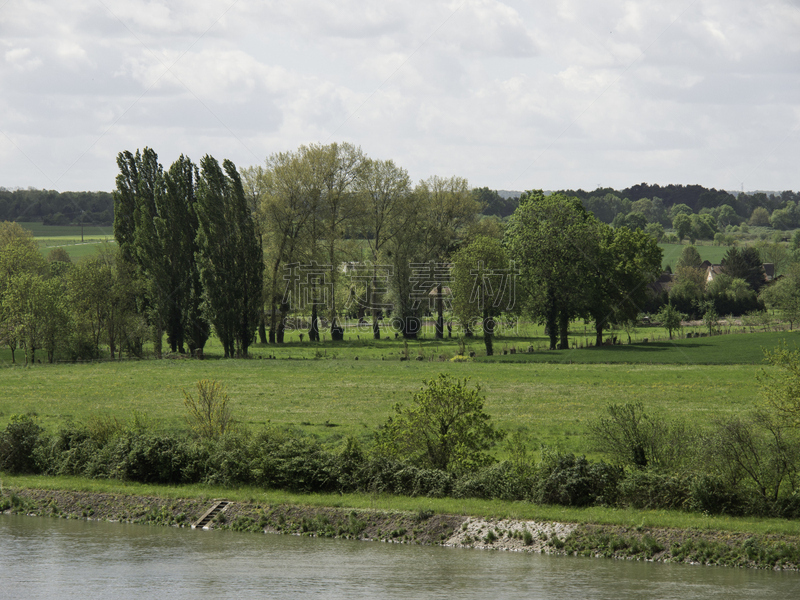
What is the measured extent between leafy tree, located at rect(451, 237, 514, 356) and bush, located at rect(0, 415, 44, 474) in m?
41.7

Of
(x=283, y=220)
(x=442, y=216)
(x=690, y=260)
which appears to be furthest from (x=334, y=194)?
(x=690, y=260)

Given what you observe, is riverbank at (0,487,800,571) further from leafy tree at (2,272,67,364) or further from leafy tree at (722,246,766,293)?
leafy tree at (722,246,766,293)

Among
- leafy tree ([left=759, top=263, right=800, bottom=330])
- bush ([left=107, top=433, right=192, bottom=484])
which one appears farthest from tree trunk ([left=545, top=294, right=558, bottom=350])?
bush ([left=107, top=433, right=192, bottom=484])

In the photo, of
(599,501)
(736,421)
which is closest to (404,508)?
(599,501)

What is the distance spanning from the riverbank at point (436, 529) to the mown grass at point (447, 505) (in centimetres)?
19

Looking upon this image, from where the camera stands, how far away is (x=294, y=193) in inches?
3063

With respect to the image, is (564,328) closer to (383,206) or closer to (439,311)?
(439,311)

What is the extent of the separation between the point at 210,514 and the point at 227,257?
41629 mm

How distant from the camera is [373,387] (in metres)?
45.5

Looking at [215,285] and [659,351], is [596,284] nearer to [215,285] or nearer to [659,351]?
[659,351]

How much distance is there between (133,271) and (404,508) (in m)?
52.6

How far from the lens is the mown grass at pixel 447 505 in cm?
1930

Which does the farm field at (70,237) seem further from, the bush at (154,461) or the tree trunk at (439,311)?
the bush at (154,461)

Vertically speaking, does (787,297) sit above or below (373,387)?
above
